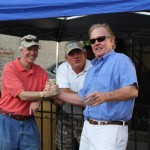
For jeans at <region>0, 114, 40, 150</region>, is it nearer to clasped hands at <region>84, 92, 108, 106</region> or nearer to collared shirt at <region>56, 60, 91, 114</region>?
collared shirt at <region>56, 60, 91, 114</region>

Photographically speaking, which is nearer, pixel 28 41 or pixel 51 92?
pixel 51 92

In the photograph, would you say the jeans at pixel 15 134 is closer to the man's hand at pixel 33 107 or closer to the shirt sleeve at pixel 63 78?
the man's hand at pixel 33 107

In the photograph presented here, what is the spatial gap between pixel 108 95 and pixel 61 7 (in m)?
0.98

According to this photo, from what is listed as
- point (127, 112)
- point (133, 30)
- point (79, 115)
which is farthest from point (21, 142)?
point (133, 30)

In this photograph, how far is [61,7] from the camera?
3238 millimetres

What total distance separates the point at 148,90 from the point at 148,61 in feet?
2.10

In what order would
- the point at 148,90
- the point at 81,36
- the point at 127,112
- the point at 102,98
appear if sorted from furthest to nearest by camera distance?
the point at 148,90 < the point at 81,36 < the point at 127,112 < the point at 102,98

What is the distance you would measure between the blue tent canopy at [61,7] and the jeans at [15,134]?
0.99 metres

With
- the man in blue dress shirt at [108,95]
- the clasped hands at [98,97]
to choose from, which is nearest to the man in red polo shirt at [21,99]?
the man in blue dress shirt at [108,95]

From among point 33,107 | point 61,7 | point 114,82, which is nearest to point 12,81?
point 33,107

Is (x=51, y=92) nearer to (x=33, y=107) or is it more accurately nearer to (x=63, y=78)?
(x=33, y=107)

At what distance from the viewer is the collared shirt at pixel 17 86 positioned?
3.48m

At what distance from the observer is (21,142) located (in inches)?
140

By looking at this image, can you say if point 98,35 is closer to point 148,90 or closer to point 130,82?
point 130,82
